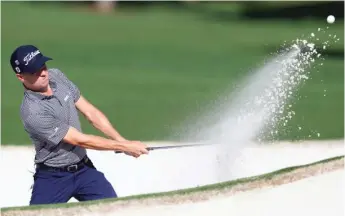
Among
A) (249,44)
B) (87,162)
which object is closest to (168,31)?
(249,44)

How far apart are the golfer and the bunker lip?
1.77 ft

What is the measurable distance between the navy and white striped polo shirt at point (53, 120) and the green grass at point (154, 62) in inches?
178

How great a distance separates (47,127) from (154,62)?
1619 centimetres

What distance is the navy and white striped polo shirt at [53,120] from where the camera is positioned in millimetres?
7906

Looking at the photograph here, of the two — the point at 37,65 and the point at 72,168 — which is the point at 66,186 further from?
the point at 37,65

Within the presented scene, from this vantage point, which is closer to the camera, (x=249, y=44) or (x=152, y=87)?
(x=152, y=87)

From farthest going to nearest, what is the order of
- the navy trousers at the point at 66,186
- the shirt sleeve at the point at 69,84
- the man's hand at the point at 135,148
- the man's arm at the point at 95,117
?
the man's arm at the point at 95,117 < the shirt sleeve at the point at 69,84 < the navy trousers at the point at 66,186 < the man's hand at the point at 135,148

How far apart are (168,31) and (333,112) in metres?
16.6

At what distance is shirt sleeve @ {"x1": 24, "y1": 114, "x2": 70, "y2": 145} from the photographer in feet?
25.9

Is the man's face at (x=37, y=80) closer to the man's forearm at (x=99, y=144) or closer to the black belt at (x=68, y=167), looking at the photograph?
the man's forearm at (x=99, y=144)

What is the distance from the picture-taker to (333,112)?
53.1 ft

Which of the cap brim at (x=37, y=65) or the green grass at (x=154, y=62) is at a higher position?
the cap brim at (x=37, y=65)

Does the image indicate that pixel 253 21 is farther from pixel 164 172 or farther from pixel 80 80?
pixel 164 172

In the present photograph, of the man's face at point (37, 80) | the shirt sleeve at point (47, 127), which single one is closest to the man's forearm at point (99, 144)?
the shirt sleeve at point (47, 127)
